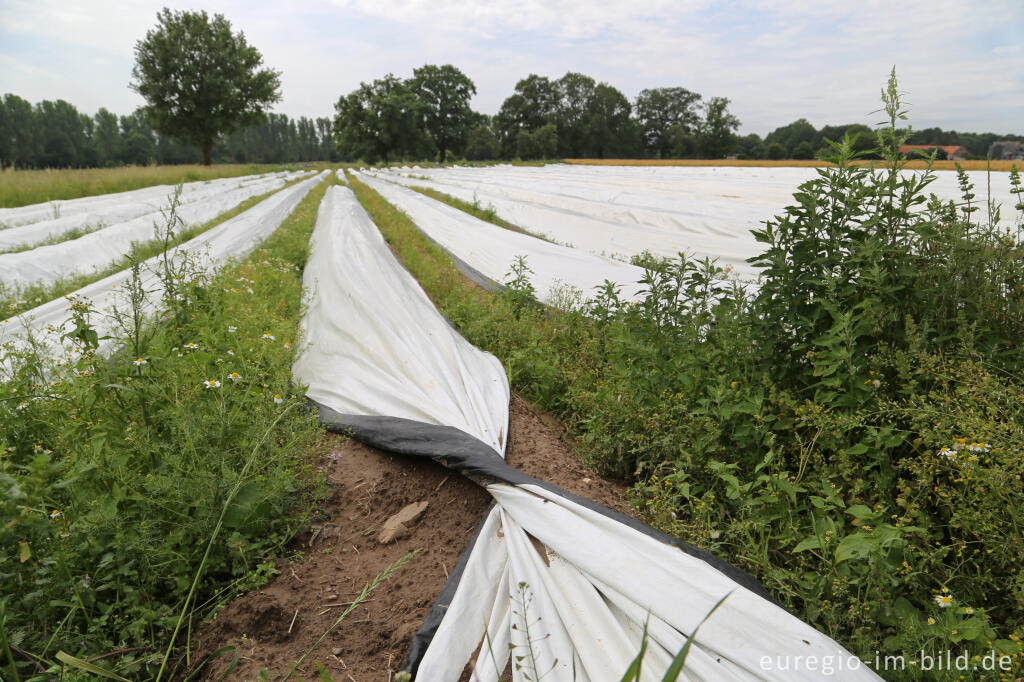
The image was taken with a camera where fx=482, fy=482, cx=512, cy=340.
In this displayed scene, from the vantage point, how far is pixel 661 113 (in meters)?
63.6

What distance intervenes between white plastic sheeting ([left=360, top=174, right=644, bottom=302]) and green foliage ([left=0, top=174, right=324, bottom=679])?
116 inches

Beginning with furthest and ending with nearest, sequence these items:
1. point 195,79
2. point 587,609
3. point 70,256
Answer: point 195,79 < point 70,256 < point 587,609

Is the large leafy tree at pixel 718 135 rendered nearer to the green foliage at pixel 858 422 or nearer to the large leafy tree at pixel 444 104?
the large leafy tree at pixel 444 104

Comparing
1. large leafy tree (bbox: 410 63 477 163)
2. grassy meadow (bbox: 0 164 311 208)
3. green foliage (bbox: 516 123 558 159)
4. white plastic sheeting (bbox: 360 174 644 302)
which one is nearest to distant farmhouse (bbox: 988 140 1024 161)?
white plastic sheeting (bbox: 360 174 644 302)

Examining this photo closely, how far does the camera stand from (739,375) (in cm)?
259

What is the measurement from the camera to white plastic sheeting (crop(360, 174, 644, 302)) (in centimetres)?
571

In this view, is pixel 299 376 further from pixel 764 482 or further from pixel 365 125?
pixel 365 125

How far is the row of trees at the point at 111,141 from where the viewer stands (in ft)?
181

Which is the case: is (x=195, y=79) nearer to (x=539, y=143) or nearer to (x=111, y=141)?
(x=539, y=143)

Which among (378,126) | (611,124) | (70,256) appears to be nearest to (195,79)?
(378,126)

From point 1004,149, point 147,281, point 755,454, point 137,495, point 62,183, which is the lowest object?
point 755,454

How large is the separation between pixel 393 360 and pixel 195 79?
121 ft

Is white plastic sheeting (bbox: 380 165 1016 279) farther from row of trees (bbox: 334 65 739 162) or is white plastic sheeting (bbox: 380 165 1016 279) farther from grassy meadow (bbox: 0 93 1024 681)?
row of trees (bbox: 334 65 739 162)

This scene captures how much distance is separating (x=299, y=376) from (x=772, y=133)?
60.7 meters
